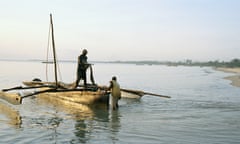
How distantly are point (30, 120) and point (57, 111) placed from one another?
2.59m

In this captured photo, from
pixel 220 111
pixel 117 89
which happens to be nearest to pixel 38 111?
pixel 117 89

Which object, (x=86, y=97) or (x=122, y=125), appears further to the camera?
(x=86, y=97)

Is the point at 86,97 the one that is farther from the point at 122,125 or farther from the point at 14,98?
the point at 122,125

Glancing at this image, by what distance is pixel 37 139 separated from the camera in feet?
31.9

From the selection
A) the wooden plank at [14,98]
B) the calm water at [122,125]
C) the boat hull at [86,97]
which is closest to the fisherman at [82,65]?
the boat hull at [86,97]

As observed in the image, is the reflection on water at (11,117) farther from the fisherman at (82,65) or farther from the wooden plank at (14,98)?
the fisherman at (82,65)

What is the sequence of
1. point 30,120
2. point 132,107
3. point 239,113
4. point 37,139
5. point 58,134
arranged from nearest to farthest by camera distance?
1. point 37,139
2. point 58,134
3. point 30,120
4. point 239,113
5. point 132,107

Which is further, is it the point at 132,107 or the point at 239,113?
the point at 132,107

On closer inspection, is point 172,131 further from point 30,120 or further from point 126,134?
point 30,120

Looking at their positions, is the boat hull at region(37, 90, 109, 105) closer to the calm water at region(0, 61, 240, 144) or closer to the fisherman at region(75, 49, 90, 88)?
the calm water at region(0, 61, 240, 144)

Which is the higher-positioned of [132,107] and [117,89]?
[117,89]

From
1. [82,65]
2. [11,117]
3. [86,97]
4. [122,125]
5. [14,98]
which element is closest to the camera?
[122,125]

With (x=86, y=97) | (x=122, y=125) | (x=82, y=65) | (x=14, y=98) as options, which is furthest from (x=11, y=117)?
(x=122, y=125)

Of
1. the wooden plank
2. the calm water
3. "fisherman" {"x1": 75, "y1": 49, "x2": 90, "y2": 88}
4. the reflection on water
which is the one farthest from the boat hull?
the wooden plank
